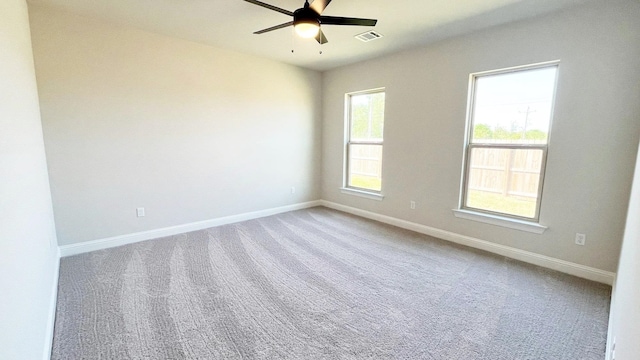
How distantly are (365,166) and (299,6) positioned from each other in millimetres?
2914

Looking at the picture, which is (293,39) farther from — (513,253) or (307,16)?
(513,253)

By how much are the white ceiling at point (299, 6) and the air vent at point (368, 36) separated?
0.08 m

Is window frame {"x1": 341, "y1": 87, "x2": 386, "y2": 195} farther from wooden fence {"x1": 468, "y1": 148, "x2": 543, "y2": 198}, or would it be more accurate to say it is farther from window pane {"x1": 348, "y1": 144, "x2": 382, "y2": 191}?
wooden fence {"x1": 468, "y1": 148, "x2": 543, "y2": 198}

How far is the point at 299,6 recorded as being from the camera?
2650mm

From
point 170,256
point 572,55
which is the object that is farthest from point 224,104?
point 572,55

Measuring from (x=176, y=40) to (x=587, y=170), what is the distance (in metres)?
5.08

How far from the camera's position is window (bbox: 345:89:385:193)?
4594 mm

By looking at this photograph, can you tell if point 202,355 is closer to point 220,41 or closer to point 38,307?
point 38,307

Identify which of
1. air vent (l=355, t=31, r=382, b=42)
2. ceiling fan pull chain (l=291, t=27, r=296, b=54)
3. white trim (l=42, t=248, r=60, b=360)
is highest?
ceiling fan pull chain (l=291, t=27, r=296, b=54)

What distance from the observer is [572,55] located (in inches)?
103

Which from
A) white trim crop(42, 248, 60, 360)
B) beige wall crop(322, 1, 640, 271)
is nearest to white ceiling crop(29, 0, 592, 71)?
beige wall crop(322, 1, 640, 271)

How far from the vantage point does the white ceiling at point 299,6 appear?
2.62m

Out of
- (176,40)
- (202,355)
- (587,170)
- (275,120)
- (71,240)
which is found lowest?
(202,355)

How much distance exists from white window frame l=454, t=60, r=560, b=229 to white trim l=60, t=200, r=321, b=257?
3.08 meters
